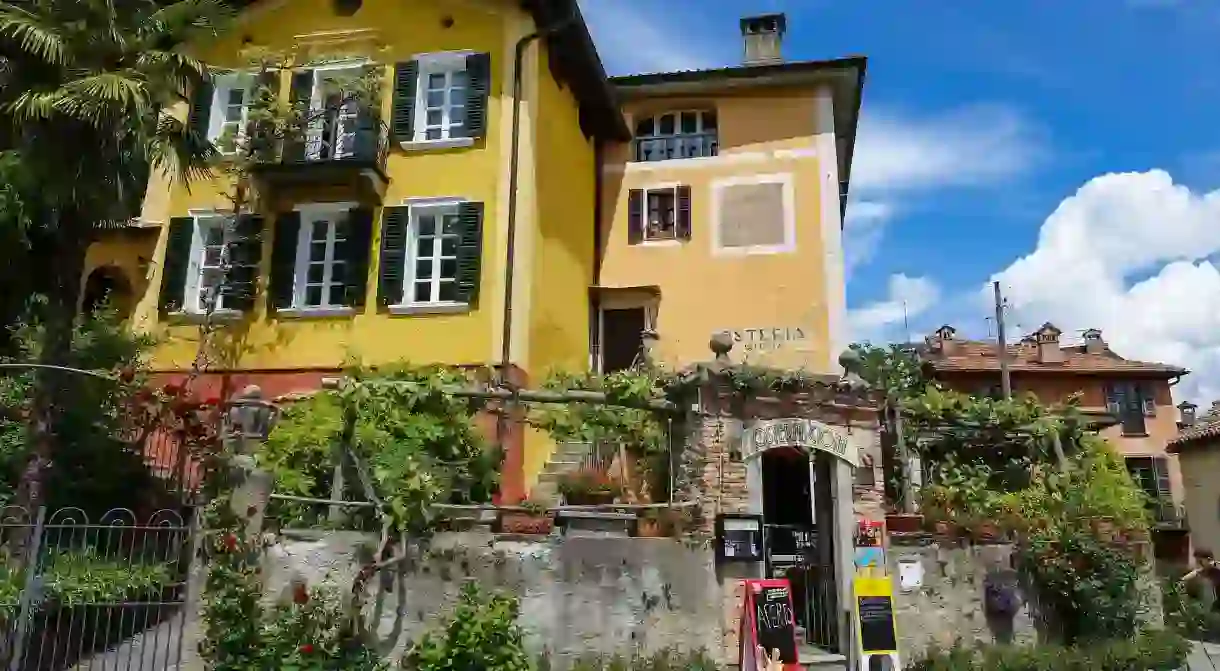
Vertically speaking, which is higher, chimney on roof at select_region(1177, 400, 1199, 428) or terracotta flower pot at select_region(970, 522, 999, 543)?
chimney on roof at select_region(1177, 400, 1199, 428)

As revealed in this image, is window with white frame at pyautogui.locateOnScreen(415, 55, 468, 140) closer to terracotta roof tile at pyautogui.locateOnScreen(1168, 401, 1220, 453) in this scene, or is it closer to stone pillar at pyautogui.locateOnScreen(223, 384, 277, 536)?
stone pillar at pyautogui.locateOnScreen(223, 384, 277, 536)

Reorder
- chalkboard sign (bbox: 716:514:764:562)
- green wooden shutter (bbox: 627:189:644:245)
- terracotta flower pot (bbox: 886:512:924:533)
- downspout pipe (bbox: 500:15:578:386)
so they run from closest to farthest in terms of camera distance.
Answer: chalkboard sign (bbox: 716:514:764:562) < terracotta flower pot (bbox: 886:512:924:533) < downspout pipe (bbox: 500:15:578:386) < green wooden shutter (bbox: 627:189:644:245)

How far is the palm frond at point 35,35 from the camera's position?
32.5ft

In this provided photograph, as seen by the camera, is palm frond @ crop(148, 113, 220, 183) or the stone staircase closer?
palm frond @ crop(148, 113, 220, 183)

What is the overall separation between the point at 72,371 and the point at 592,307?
10404mm

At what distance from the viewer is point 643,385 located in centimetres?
1027

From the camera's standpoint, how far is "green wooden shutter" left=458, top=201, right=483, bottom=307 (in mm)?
13805

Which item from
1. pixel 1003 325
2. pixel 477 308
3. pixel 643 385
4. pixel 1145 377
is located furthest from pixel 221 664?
pixel 1145 377

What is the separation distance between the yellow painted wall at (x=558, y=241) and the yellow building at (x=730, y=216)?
3.05ft

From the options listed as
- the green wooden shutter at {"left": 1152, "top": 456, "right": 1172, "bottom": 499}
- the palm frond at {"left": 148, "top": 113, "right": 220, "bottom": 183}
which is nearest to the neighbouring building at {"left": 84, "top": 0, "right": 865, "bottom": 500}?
the palm frond at {"left": 148, "top": 113, "right": 220, "bottom": 183}

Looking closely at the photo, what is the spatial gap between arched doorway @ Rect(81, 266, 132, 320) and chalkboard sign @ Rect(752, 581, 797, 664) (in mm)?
12914

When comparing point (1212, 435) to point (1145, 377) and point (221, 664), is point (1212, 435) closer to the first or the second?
point (1145, 377)

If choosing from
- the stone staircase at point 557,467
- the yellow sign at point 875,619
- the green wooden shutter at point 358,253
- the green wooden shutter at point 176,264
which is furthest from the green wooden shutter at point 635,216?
the yellow sign at point 875,619

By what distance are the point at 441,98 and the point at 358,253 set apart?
321 centimetres
